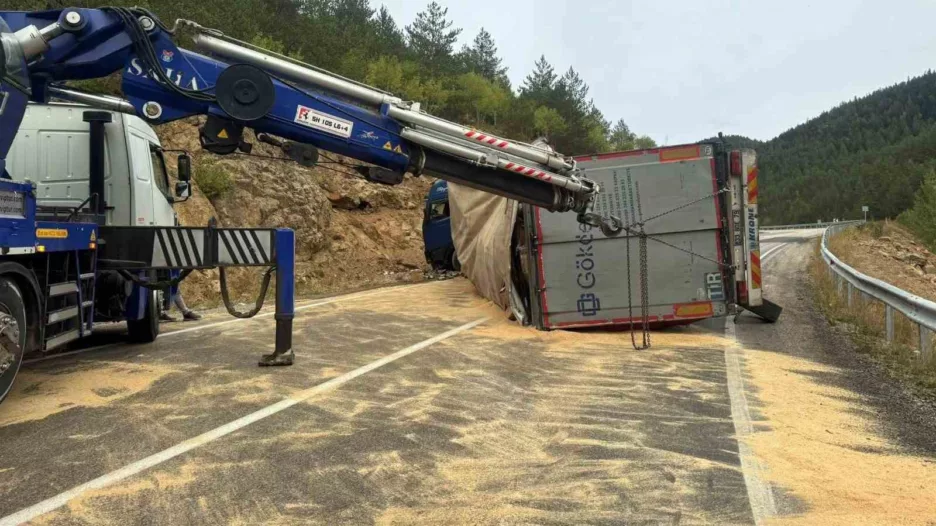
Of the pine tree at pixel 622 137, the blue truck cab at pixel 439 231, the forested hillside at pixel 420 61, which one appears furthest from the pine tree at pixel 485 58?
the blue truck cab at pixel 439 231

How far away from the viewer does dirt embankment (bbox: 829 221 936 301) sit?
2023cm

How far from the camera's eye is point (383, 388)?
616 cm

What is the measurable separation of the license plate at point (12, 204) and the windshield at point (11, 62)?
1120 millimetres

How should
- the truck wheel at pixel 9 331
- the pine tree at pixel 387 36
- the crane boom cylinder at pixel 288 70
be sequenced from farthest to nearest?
1. the pine tree at pixel 387 36
2. the crane boom cylinder at pixel 288 70
3. the truck wheel at pixel 9 331

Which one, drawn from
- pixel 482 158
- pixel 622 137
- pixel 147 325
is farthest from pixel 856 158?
pixel 147 325

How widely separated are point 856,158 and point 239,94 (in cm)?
16439

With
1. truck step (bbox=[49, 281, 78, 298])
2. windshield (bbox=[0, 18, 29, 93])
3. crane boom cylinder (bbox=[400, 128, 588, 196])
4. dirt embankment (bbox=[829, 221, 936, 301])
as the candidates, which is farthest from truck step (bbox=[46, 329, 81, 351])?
dirt embankment (bbox=[829, 221, 936, 301])

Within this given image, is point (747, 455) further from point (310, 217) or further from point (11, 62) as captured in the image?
point (310, 217)

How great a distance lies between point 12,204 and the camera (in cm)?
506

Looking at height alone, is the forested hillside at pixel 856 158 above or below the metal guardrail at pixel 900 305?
above

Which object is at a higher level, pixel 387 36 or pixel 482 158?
pixel 387 36

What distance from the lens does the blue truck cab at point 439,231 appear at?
21.5m

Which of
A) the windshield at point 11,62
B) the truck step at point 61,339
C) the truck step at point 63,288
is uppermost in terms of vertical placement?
the windshield at point 11,62

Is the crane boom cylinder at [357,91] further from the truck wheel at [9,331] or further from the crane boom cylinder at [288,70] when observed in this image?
the truck wheel at [9,331]
